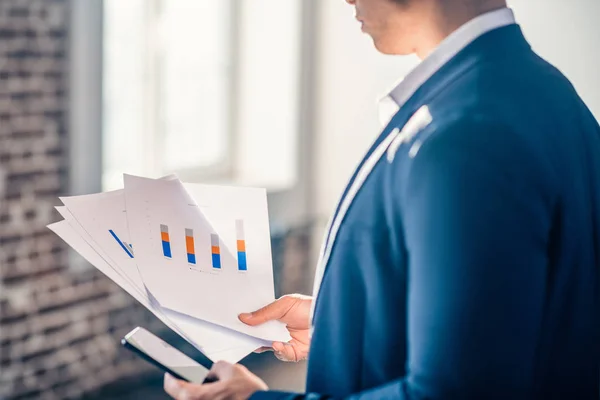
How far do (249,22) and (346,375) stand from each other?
165 inches

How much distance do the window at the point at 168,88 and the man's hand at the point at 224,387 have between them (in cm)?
291

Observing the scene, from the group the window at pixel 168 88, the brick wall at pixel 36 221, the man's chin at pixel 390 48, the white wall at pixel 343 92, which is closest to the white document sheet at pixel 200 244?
the man's chin at pixel 390 48

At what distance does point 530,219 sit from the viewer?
803 mm

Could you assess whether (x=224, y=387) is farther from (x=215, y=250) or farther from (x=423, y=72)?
(x=423, y=72)

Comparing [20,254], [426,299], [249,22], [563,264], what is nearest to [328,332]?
[426,299]

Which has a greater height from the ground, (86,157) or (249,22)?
(249,22)

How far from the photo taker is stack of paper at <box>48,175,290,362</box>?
3.59 ft

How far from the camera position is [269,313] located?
120 centimetres

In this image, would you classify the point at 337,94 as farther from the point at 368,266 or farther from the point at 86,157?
the point at 368,266

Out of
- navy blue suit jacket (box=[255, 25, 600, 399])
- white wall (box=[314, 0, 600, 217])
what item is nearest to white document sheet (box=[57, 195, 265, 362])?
navy blue suit jacket (box=[255, 25, 600, 399])

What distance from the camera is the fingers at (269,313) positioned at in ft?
3.89

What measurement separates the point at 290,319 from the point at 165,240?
234 mm

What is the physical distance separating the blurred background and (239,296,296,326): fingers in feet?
8.04

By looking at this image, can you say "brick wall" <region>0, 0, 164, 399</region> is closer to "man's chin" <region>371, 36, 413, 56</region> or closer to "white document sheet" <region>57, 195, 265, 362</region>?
"white document sheet" <region>57, 195, 265, 362</region>
